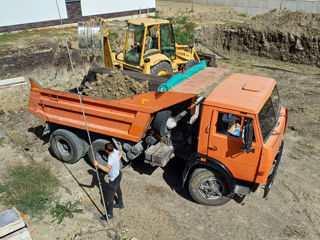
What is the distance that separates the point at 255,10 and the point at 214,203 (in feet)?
64.0

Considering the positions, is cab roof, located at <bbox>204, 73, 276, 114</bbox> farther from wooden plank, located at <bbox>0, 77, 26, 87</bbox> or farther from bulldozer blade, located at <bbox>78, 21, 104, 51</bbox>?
wooden plank, located at <bbox>0, 77, 26, 87</bbox>

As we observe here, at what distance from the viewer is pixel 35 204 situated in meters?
5.31

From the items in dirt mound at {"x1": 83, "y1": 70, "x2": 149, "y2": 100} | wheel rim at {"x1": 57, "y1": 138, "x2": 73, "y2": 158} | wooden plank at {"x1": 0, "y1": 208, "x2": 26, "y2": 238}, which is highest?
dirt mound at {"x1": 83, "y1": 70, "x2": 149, "y2": 100}

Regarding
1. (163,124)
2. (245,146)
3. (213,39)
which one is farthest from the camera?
(213,39)

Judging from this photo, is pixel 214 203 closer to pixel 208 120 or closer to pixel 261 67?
pixel 208 120

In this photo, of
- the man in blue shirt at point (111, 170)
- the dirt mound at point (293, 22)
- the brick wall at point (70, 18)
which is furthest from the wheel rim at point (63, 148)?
the dirt mound at point (293, 22)

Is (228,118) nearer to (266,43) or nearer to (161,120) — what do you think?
(161,120)

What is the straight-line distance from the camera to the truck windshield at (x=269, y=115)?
476 cm

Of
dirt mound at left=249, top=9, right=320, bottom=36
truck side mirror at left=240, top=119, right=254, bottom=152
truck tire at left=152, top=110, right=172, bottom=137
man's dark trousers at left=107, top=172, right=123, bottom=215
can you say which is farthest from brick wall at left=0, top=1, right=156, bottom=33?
truck side mirror at left=240, top=119, right=254, bottom=152

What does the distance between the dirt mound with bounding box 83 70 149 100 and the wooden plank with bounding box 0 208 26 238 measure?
9.76 ft

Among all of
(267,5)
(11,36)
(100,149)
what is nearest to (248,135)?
(100,149)

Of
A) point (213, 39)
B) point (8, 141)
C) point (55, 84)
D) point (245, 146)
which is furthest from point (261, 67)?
point (8, 141)

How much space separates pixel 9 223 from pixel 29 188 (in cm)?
167

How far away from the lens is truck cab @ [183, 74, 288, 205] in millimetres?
4648
